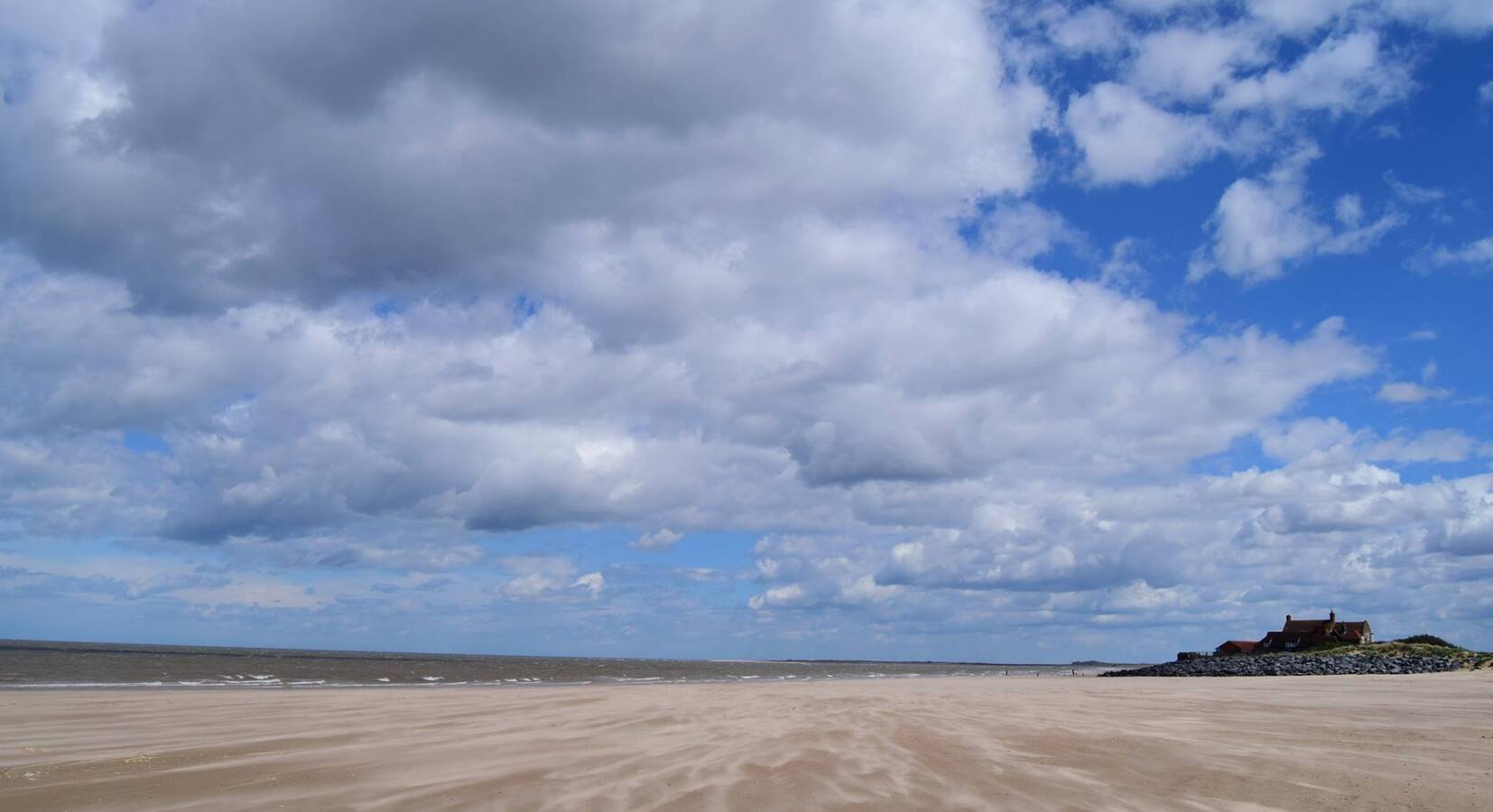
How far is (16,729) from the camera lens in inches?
853

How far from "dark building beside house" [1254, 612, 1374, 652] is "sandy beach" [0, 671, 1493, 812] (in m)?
75.0

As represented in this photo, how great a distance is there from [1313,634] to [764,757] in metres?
101

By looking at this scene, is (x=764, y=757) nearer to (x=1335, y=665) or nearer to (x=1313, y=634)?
(x=1335, y=665)

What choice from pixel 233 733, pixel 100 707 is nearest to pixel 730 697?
pixel 233 733

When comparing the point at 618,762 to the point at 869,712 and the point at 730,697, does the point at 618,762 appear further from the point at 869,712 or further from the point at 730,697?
the point at 730,697

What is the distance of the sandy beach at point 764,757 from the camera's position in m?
12.2

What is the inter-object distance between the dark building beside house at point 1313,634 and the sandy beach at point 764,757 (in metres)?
75.0

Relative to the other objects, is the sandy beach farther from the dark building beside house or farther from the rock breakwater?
the dark building beside house

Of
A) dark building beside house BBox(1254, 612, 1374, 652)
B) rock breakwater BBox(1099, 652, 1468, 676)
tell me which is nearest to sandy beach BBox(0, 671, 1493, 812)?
rock breakwater BBox(1099, 652, 1468, 676)

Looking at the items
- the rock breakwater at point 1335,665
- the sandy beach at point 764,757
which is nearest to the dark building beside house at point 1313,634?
the rock breakwater at point 1335,665

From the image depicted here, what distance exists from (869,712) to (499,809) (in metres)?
16.0

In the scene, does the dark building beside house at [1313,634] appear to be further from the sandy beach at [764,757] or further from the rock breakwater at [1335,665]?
the sandy beach at [764,757]

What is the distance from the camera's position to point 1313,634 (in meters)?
95.0

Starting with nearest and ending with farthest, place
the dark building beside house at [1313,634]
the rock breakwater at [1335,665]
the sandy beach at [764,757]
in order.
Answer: the sandy beach at [764,757] < the rock breakwater at [1335,665] < the dark building beside house at [1313,634]
